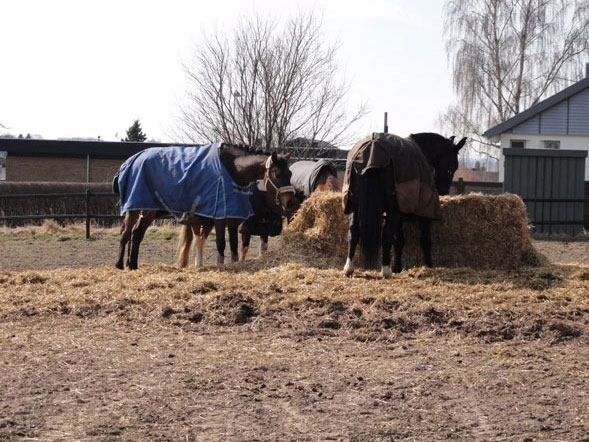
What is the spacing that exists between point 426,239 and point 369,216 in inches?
48.4

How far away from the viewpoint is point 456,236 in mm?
10922

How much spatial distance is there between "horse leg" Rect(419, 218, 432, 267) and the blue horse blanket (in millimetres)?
2379

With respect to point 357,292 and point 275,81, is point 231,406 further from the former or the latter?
point 275,81

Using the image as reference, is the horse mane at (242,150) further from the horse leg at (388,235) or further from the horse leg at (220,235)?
the horse leg at (388,235)

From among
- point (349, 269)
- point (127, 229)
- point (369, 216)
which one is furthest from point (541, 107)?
point (349, 269)

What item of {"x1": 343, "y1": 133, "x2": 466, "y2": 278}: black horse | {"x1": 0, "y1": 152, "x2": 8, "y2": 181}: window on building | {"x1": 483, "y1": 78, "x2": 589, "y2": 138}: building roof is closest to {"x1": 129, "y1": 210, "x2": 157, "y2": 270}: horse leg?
{"x1": 343, "y1": 133, "x2": 466, "y2": 278}: black horse

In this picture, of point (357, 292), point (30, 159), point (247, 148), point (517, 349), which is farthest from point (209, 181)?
point (30, 159)

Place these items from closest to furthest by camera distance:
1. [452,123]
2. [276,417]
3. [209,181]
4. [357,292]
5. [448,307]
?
[276,417] → [448,307] → [357,292] → [209,181] → [452,123]

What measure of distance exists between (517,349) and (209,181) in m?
5.70

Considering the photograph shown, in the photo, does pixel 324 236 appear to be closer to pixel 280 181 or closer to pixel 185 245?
pixel 280 181

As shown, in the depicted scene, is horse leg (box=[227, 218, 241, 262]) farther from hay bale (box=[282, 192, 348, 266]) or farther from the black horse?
the black horse

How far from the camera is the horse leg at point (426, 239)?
34.0ft

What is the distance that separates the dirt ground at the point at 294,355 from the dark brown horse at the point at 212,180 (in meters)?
1.20

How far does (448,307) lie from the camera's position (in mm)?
8016
